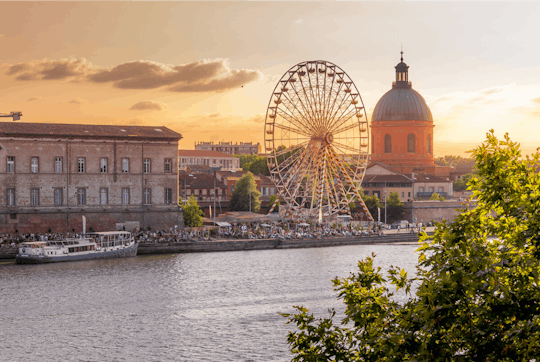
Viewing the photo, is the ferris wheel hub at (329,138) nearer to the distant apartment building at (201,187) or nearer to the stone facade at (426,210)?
the stone facade at (426,210)

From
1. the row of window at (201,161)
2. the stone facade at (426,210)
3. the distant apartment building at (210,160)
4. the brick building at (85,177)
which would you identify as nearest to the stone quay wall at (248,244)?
the brick building at (85,177)

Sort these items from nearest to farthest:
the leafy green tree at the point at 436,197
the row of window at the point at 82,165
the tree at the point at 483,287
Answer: the tree at the point at 483,287 → the row of window at the point at 82,165 → the leafy green tree at the point at 436,197

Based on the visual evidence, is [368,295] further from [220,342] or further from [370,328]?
[220,342]

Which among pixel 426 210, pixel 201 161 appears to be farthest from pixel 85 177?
pixel 201 161

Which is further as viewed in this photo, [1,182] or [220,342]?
[1,182]

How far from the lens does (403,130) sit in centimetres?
11919

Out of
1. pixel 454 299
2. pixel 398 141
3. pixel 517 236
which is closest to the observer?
pixel 454 299

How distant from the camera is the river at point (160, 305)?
25797mm

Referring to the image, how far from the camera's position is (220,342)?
88.4 ft

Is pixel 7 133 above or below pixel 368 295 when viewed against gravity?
above

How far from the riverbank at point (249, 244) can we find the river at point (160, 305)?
2.89m

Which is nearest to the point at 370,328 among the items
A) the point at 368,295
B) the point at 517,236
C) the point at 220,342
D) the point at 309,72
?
the point at 368,295

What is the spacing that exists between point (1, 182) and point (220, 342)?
1502 inches

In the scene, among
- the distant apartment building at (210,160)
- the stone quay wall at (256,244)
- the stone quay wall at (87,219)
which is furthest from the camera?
the distant apartment building at (210,160)
